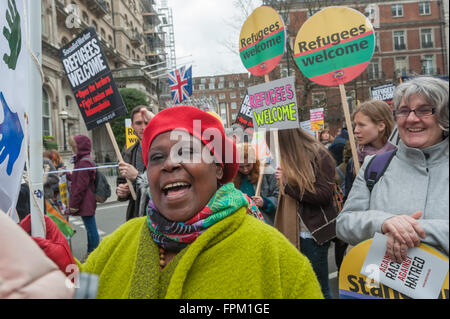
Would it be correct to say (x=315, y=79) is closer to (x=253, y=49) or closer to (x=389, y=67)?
(x=253, y=49)

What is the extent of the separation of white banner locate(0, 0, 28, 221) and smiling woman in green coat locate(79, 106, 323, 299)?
436 millimetres

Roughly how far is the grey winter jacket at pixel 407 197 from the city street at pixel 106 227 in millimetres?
2393

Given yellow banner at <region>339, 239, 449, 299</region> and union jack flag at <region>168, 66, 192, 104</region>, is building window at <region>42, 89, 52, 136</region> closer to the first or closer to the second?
union jack flag at <region>168, 66, 192, 104</region>

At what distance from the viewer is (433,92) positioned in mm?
1203

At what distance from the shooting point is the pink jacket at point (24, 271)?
23.0 inches

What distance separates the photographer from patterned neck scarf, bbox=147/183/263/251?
4.08 feet

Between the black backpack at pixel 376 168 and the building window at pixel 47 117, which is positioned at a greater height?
the building window at pixel 47 117

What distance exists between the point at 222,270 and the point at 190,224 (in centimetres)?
20

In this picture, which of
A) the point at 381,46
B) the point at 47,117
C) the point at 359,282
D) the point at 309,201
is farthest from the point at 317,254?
the point at 381,46

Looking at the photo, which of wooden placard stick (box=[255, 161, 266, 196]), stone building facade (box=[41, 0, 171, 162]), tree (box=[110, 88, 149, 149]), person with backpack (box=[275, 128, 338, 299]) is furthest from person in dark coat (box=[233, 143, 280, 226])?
tree (box=[110, 88, 149, 149])

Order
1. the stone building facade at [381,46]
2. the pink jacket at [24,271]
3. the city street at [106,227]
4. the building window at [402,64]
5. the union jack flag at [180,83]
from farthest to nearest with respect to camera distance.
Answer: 1. the building window at [402,64]
2. the stone building facade at [381,46]
3. the union jack flag at [180,83]
4. the city street at [106,227]
5. the pink jacket at [24,271]

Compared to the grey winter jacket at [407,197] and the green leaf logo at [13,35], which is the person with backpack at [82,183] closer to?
the green leaf logo at [13,35]

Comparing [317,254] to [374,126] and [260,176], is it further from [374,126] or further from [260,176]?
[374,126]

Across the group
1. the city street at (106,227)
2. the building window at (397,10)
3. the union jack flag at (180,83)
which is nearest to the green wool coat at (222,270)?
the city street at (106,227)
